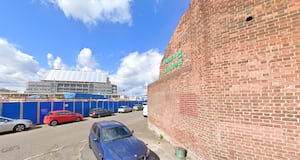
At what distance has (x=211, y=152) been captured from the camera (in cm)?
477

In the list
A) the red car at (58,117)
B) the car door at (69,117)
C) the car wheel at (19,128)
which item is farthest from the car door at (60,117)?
the car wheel at (19,128)

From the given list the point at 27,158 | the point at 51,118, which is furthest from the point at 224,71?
the point at 51,118

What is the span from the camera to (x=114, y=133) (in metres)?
6.38

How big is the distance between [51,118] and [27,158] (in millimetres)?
9571

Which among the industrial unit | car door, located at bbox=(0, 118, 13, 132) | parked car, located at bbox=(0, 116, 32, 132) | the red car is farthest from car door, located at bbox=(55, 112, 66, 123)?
the industrial unit

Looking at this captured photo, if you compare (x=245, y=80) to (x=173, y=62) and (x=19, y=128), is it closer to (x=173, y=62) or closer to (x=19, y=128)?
(x=173, y=62)

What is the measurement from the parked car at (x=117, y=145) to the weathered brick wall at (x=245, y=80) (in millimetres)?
2152

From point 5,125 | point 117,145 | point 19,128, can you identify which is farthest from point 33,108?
point 117,145

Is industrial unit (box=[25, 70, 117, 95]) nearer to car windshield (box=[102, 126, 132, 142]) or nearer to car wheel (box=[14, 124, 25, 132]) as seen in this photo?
car wheel (box=[14, 124, 25, 132])

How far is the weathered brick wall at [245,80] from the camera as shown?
11.1ft

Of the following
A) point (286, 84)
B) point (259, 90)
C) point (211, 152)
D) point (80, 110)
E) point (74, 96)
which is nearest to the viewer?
point (286, 84)

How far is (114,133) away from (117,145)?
0.83 metres

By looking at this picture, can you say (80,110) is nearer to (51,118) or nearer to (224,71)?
(51,118)

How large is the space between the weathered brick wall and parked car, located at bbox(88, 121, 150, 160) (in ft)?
7.06
